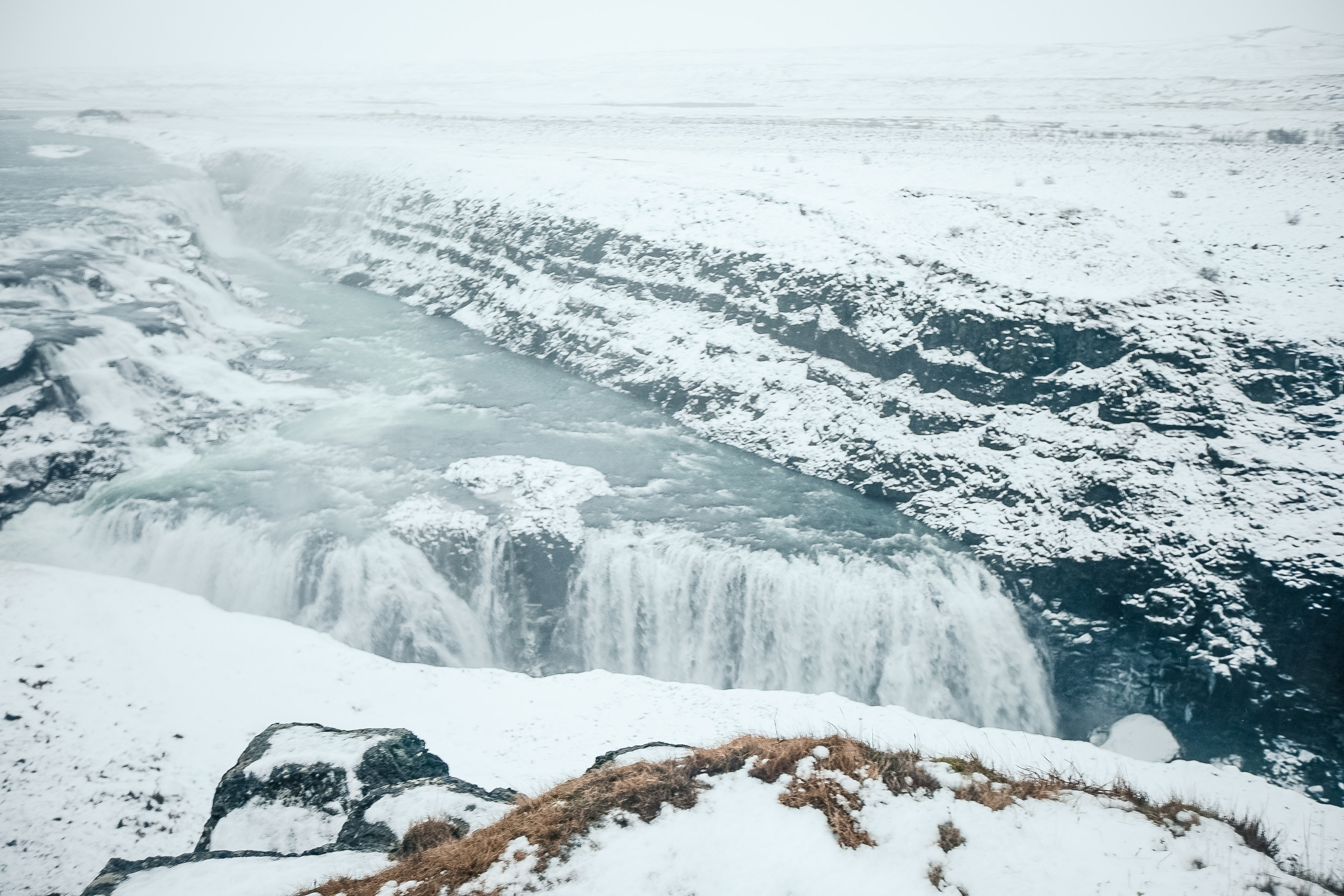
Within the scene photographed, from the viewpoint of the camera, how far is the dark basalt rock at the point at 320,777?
829 cm

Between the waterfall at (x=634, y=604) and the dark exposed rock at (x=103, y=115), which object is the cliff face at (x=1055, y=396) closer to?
the waterfall at (x=634, y=604)

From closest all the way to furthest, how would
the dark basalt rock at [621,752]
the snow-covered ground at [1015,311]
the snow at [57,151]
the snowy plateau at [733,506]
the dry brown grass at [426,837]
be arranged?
1. the dry brown grass at [426,837]
2. the dark basalt rock at [621,752]
3. the snowy plateau at [733,506]
4. the snow-covered ground at [1015,311]
5. the snow at [57,151]

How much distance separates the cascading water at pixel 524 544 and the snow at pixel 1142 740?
1.41m

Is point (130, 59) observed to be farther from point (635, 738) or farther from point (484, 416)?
point (635, 738)

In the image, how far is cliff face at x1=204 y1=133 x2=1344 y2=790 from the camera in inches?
567

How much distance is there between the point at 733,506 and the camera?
→ 18.5 meters

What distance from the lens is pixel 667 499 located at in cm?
1858

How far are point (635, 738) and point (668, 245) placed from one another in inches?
789

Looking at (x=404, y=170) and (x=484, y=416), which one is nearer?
(x=484, y=416)

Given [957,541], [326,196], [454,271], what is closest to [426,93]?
[326,196]

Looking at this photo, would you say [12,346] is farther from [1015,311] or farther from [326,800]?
[1015,311]

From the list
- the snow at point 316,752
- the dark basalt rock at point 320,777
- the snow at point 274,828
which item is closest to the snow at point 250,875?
the snow at point 274,828

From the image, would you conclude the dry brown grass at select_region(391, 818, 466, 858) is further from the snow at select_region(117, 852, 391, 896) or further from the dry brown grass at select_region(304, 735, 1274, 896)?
the snow at select_region(117, 852, 391, 896)

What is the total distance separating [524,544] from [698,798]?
10.9 metres
